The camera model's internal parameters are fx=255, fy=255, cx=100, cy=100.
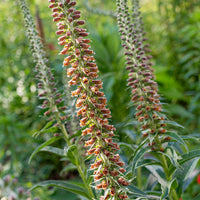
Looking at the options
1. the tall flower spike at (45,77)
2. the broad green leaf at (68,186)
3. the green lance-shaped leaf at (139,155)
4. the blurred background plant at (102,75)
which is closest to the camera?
the green lance-shaped leaf at (139,155)

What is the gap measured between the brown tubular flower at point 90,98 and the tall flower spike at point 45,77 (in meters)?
0.42

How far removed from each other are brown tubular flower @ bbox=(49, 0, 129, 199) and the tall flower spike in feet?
1.39

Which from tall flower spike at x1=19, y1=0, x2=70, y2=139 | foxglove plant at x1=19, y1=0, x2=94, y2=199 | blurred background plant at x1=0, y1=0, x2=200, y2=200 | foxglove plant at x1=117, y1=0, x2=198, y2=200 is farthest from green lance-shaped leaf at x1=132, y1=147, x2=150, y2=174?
blurred background plant at x1=0, y1=0, x2=200, y2=200

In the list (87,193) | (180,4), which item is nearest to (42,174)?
(87,193)

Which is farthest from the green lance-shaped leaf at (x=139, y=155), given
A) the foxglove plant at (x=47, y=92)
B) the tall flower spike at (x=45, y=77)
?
the tall flower spike at (x=45, y=77)

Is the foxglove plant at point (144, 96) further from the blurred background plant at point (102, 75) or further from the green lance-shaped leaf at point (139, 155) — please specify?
the blurred background plant at point (102, 75)

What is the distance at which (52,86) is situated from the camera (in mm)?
1862

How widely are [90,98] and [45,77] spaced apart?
649 millimetres

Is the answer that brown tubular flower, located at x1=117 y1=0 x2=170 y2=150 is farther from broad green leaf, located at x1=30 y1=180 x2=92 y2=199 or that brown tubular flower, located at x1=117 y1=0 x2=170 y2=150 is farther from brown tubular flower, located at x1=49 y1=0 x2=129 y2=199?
broad green leaf, located at x1=30 y1=180 x2=92 y2=199

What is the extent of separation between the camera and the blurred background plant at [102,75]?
13.6ft

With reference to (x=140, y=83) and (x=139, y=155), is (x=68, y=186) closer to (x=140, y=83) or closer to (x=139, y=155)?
(x=139, y=155)

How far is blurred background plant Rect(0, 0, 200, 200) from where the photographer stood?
13.6ft

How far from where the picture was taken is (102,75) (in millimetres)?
3480

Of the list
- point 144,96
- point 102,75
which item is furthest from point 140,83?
point 102,75
